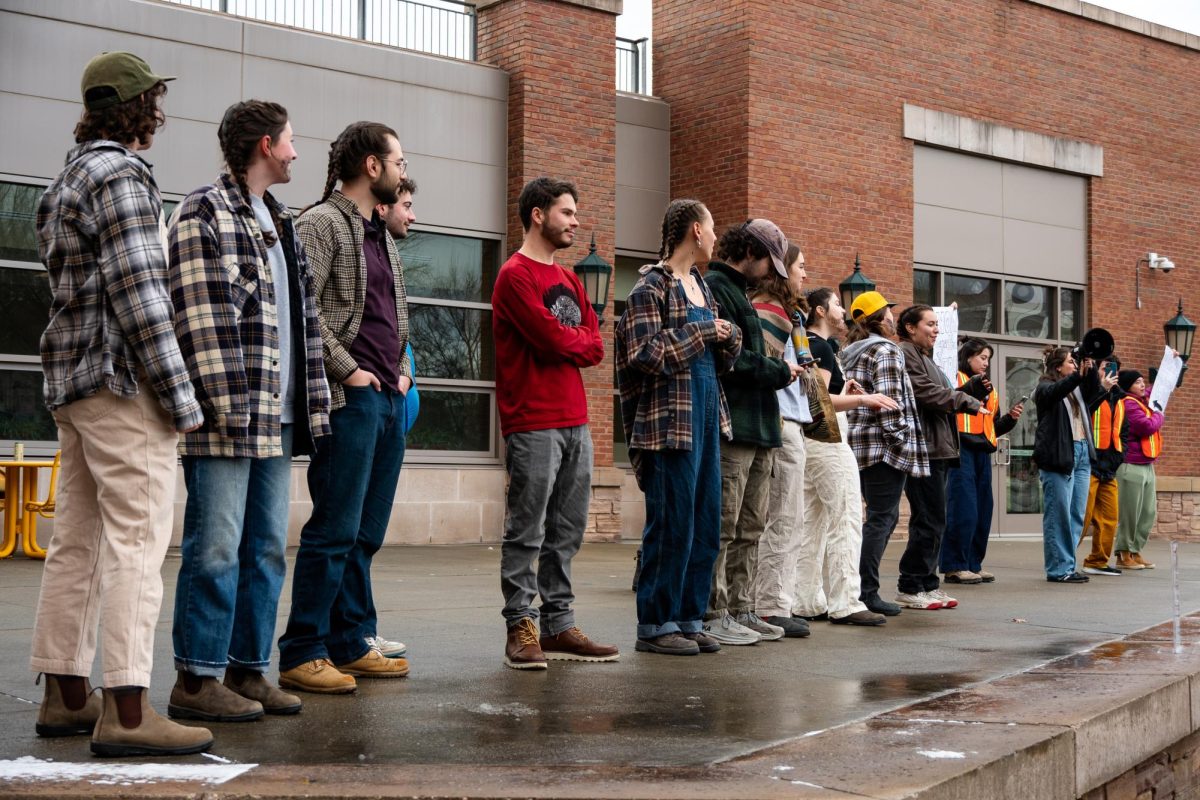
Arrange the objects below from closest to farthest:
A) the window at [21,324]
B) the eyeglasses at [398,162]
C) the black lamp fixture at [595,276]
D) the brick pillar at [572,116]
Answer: the eyeglasses at [398,162], the window at [21,324], the black lamp fixture at [595,276], the brick pillar at [572,116]

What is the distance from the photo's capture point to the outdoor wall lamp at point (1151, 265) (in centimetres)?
2025

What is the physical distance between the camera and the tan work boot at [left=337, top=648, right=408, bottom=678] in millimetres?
5242

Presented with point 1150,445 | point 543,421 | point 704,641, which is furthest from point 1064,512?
point 543,421

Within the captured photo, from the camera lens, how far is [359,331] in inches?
197

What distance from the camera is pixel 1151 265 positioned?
66.7 ft

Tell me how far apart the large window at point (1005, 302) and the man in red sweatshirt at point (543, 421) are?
12890 mm

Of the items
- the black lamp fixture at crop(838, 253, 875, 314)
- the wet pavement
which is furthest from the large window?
the wet pavement

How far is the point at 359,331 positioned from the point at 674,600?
197 cm

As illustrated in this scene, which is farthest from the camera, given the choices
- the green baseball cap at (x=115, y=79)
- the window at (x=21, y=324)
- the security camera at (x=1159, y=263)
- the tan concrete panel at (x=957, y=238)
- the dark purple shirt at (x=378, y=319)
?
the security camera at (x=1159, y=263)

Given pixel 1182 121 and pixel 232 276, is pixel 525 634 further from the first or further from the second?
pixel 1182 121

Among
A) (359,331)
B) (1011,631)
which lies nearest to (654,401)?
(359,331)

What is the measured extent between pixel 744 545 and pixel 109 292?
3.68 m

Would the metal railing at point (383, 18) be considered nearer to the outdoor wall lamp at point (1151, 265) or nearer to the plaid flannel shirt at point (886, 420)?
the plaid flannel shirt at point (886, 420)

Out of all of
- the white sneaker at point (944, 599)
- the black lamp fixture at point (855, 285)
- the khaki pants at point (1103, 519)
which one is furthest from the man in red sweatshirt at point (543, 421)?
the black lamp fixture at point (855, 285)
